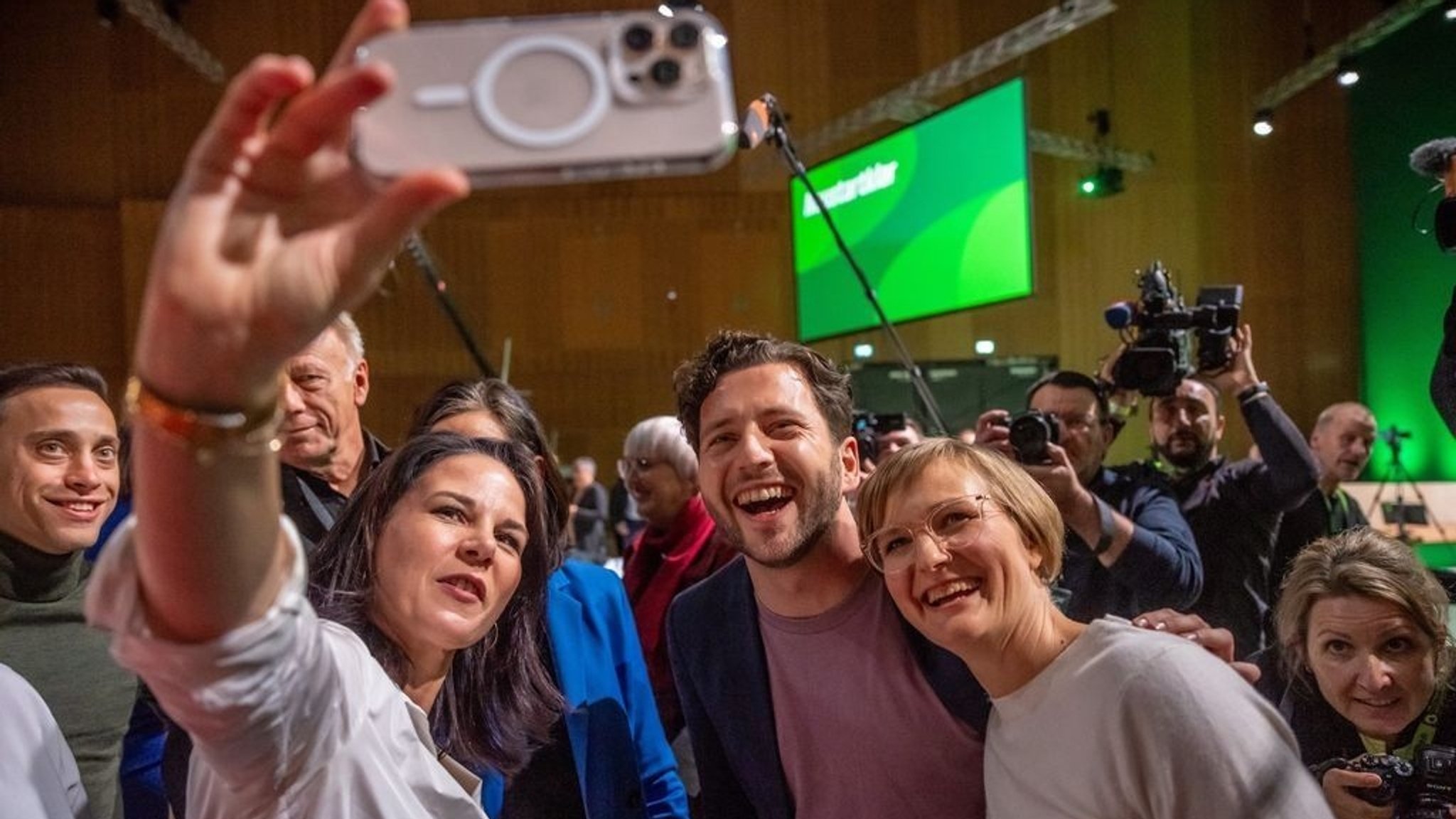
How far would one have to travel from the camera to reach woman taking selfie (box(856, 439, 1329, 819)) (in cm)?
98

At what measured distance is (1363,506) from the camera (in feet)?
10.9

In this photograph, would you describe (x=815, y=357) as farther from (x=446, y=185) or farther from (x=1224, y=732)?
(x=446, y=185)

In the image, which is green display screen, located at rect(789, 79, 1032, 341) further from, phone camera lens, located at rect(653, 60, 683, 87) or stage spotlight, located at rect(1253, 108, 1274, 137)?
phone camera lens, located at rect(653, 60, 683, 87)

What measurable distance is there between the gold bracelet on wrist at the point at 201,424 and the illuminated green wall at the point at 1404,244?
53.0 inches

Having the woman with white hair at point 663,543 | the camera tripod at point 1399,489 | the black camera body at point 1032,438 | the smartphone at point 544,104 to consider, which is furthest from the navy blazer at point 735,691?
the camera tripod at point 1399,489

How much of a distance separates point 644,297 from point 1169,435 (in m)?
6.31

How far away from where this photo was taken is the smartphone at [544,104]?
1.76 feet

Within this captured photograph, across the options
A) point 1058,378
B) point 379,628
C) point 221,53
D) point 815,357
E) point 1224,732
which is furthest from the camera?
point 221,53

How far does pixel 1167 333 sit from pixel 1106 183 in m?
5.85

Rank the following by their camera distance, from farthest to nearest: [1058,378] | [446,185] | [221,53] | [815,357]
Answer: [221,53] → [1058,378] → [815,357] → [446,185]

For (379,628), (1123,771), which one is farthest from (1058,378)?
(379,628)

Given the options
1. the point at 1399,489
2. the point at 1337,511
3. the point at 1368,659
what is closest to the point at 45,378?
the point at 1368,659

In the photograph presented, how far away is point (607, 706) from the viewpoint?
1.59 meters

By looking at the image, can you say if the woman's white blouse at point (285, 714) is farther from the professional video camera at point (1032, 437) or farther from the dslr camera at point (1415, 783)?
the professional video camera at point (1032, 437)
